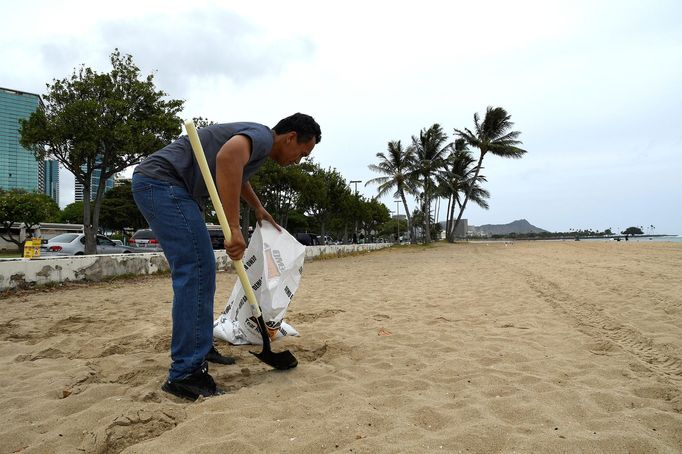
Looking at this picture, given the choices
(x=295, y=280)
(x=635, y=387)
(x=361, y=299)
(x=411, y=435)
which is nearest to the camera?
(x=411, y=435)

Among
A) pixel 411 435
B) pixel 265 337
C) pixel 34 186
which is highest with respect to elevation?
pixel 34 186

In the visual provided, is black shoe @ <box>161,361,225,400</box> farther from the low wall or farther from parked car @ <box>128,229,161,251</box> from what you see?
parked car @ <box>128,229,161,251</box>

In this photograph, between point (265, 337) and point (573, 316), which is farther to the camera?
point (573, 316)

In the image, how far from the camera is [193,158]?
7.55ft

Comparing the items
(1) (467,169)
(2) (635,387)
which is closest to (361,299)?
(2) (635,387)

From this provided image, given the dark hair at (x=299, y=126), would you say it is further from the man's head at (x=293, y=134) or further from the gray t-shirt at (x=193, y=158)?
the gray t-shirt at (x=193, y=158)

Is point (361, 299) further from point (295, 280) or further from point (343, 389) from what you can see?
point (343, 389)

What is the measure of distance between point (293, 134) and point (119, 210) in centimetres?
4542

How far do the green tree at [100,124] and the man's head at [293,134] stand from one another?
13176 millimetres

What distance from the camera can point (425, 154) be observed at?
38.8m

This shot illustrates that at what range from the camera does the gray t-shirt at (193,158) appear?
225cm

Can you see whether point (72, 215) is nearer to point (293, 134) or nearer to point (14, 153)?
point (14, 153)

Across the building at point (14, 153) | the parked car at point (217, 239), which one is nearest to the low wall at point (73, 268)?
the parked car at point (217, 239)

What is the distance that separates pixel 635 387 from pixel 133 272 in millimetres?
9004
